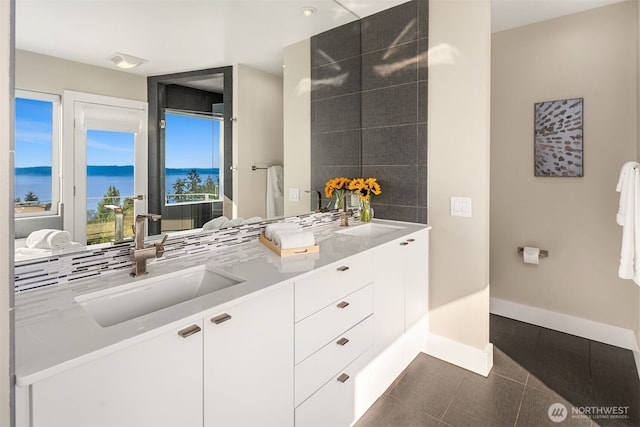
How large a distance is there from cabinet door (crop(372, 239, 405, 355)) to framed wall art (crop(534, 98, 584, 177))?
64.4 inches

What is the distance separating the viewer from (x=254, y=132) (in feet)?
6.18

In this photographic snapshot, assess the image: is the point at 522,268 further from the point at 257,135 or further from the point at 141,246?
the point at 141,246

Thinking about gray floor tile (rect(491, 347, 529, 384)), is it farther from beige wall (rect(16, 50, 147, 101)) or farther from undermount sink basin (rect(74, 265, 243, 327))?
beige wall (rect(16, 50, 147, 101))

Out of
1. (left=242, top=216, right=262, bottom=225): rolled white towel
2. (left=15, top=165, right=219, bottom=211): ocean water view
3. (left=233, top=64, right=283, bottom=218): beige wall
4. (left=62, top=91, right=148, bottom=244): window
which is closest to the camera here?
(left=15, top=165, right=219, bottom=211): ocean water view

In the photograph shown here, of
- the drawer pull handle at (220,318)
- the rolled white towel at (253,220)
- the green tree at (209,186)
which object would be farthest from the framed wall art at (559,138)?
the drawer pull handle at (220,318)

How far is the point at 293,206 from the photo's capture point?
2.23m

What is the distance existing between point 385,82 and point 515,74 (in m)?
1.24

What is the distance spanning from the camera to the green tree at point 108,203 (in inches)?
51.8

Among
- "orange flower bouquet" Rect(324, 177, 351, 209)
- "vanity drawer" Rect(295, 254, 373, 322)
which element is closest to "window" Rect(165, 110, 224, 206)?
"vanity drawer" Rect(295, 254, 373, 322)

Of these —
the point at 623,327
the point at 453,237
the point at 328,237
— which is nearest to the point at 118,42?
the point at 328,237

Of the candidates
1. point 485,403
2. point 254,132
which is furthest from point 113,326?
point 485,403

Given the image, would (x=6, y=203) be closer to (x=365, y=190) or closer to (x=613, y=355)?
(x=365, y=190)

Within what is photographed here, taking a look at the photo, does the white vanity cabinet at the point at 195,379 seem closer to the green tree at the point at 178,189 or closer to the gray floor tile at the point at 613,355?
the green tree at the point at 178,189

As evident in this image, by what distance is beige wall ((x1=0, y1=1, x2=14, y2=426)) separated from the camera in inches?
24.6
